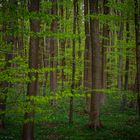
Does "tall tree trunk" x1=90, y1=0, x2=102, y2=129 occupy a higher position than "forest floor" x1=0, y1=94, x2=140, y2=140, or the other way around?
"tall tree trunk" x1=90, y1=0, x2=102, y2=129

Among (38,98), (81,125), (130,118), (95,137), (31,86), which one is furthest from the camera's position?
(130,118)

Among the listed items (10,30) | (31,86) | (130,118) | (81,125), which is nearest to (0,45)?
(10,30)

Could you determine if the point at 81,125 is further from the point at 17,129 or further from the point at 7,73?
the point at 7,73

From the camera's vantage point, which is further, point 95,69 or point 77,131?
point 95,69

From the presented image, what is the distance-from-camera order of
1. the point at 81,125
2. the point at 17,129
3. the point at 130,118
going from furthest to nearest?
the point at 130,118, the point at 81,125, the point at 17,129

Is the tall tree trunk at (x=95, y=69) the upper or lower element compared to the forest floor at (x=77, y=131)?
upper

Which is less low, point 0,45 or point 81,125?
point 0,45

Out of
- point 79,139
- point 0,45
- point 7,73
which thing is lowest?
point 79,139

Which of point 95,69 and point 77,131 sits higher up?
point 95,69

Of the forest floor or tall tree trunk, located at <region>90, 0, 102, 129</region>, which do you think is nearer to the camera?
the forest floor

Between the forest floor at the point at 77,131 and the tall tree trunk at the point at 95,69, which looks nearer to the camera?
the forest floor at the point at 77,131

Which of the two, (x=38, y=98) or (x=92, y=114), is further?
(x=92, y=114)

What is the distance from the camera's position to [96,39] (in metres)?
18.6

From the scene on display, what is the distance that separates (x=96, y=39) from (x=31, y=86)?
680cm
